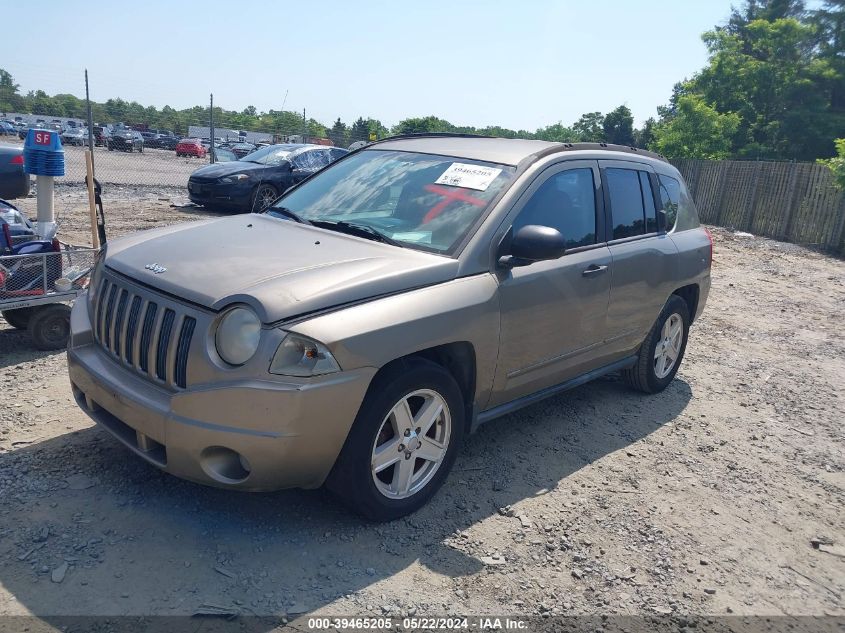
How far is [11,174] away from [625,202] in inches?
269

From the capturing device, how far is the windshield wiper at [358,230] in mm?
3775

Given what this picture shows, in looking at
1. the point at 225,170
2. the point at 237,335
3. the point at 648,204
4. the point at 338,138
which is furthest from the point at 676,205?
the point at 338,138

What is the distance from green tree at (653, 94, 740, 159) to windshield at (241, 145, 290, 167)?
864 inches

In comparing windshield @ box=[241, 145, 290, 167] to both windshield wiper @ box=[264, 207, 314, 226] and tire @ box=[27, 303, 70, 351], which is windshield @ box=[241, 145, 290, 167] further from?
windshield wiper @ box=[264, 207, 314, 226]

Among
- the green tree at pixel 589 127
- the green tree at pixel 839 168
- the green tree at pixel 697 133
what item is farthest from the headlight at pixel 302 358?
the green tree at pixel 589 127

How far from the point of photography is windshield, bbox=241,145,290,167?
1378cm

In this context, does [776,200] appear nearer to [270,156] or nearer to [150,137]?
[270,156]

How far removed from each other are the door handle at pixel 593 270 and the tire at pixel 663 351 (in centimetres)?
113

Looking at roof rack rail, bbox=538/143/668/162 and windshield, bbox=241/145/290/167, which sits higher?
roof rack rail, bbox=538/143/668/162

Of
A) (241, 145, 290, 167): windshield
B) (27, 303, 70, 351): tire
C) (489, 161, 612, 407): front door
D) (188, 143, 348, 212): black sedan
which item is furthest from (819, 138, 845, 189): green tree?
(27, 303, 70, 351): tire

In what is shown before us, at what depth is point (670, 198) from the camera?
555cm

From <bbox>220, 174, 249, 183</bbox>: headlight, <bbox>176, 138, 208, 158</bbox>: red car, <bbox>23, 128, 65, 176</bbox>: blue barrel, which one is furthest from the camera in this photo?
<bbox>176, 138, 208, 158</bbox>: red car

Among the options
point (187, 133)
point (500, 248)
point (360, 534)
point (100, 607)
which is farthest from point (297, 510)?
point (187, 133)

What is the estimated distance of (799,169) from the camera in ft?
58.9
